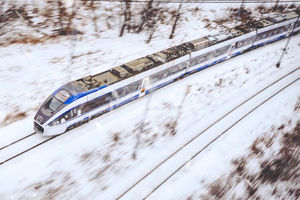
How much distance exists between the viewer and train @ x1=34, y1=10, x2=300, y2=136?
14.9 m

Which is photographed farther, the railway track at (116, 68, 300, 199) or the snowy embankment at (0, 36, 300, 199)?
the railway track at (116, 68, 300, 199)

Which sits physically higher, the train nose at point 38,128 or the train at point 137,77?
the train at point 137,77

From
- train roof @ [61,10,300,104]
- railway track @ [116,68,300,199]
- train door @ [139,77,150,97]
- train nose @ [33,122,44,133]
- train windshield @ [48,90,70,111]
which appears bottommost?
railway track @ [116,68,300,199]

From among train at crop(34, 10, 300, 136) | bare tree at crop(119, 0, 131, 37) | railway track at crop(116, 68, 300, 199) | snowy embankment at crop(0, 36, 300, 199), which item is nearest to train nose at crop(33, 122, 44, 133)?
train at crop(34, 10, 300, 136)

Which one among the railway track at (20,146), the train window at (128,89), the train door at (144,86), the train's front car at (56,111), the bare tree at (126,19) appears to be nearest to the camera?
the railway track at (20,146)

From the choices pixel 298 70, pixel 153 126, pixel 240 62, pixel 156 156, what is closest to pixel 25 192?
pixel 156 156

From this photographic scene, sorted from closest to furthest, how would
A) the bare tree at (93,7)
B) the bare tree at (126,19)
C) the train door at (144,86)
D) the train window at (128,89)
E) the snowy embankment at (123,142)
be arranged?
the snowy embankment at (123,142)
the train window at (128,89)
the train door at (144,86)
the bare tree at (126,19)
the bare tree at (93,7)

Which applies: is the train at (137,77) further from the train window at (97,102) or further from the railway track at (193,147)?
the railway track at (193,147)

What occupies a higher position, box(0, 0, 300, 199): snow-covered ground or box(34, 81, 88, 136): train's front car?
box(34, 81, 88, 136): train's front car

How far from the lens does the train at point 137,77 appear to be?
14.9 metres

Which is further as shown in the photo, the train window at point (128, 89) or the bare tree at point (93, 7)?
the bare tree at point (93, 7)

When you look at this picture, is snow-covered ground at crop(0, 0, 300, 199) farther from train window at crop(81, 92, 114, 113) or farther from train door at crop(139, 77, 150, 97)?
train window at crop(81, 92, 114, 113)

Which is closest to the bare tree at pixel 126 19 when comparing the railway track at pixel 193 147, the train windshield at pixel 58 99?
the train windshield at pixel 58 99

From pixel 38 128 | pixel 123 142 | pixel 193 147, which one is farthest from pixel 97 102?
pixel 193 147
